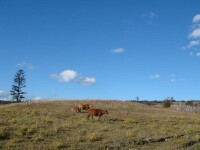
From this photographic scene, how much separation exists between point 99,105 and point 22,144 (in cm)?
3984

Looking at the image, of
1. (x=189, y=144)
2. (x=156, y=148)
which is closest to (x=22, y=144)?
(x=156, y=148)

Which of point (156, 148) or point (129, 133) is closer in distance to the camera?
point (156, 148)

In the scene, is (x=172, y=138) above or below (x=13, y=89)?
below

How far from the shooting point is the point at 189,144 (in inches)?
1004

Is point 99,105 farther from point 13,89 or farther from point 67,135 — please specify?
point 13,89

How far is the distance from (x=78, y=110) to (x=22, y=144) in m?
25.3

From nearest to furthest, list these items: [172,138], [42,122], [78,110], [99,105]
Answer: [172,138] < [42,122] < [78,110] < [99,105]

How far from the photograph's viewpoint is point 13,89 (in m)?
106

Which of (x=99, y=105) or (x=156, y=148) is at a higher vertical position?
(x=99, y=105)

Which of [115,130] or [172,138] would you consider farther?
[115,130]

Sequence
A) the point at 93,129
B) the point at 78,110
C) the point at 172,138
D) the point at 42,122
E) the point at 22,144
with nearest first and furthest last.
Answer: the point at 22,144 < the point at 172,138 < the point at 93,129 < the point at 42,122 < the point at 78,110

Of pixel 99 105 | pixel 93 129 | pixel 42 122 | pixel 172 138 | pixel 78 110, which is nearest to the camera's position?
pixel 172 138

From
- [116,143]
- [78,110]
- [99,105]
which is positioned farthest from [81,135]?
[99,105]

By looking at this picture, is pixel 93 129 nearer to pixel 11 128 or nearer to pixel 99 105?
pixel 11 128
